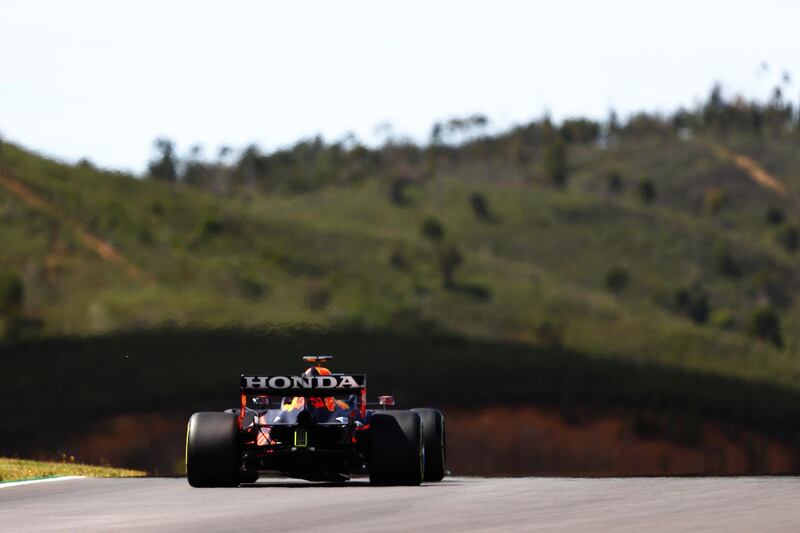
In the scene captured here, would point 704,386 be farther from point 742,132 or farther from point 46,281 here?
point 742,132

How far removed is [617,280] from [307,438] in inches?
4208

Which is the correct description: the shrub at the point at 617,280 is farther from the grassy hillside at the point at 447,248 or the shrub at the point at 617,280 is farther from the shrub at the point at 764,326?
the shrub at the point at 764,326

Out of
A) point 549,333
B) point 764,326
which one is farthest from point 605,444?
point 764,326

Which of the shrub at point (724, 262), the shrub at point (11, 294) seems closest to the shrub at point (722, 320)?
the shrub at point (724, 262)

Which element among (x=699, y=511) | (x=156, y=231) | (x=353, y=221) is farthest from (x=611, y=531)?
(x=353, y=221)

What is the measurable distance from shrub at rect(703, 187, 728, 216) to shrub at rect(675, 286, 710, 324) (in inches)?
1197

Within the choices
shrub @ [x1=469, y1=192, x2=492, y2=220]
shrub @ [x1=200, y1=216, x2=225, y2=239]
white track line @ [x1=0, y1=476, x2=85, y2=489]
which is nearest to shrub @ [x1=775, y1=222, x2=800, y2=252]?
shrub @ [x1=469, y1=192, x2=492, y2=220]

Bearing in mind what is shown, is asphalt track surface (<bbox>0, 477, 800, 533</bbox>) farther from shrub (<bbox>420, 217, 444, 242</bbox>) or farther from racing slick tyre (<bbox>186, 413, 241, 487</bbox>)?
shrub (<bbox>420, 217, 444, 242</bbox>)

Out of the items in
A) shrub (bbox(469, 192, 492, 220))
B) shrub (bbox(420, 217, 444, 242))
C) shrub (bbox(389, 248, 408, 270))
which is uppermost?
shrub (bbox(469, 192, 492, 220))

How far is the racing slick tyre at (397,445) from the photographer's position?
26891 millimetres

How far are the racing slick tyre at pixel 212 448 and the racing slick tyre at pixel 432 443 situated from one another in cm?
338

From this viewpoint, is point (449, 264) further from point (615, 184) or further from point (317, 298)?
point (615, 184)

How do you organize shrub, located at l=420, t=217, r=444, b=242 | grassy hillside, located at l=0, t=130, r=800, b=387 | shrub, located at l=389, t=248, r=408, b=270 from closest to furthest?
grassy hillside, located at l=0, t=130, r=800, b=387 → shrub, located at l=389, t=248, r=408, b=270 → shrub, located at l=420, t=217, r=444, b=242

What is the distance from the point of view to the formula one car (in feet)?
88.3
